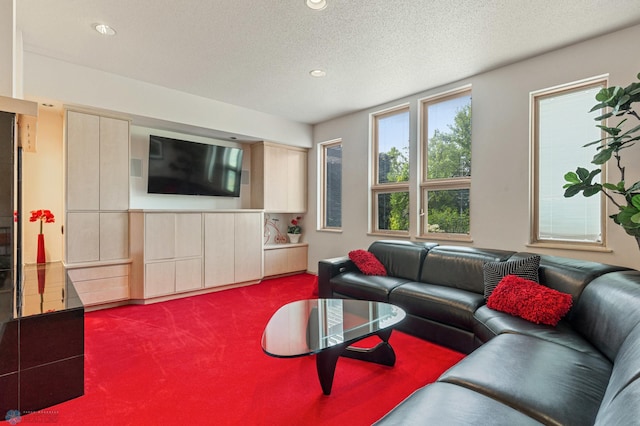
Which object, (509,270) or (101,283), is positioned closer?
(509,270)

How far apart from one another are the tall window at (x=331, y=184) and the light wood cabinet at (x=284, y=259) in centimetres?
64

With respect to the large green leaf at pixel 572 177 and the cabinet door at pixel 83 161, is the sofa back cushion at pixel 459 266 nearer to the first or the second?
the large green leaf at pixel 572 177

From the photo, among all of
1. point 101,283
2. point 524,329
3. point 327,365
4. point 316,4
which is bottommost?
point 327,365

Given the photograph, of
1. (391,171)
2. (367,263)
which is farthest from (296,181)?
(367,263)

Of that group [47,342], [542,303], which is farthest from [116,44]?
A: [542,303]

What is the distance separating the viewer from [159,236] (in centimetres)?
394

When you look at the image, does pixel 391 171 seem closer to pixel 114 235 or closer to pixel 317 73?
pixel 317 73

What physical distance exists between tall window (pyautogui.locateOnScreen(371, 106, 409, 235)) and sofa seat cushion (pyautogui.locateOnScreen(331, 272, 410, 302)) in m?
1.18

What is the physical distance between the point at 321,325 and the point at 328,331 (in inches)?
4.6

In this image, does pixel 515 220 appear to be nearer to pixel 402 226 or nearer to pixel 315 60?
pixel 402 226

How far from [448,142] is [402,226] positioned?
1267 mm

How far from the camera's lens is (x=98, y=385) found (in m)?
2.05

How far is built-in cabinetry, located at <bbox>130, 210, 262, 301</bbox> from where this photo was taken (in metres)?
3.84

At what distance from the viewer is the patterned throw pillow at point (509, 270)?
2.46 metres
